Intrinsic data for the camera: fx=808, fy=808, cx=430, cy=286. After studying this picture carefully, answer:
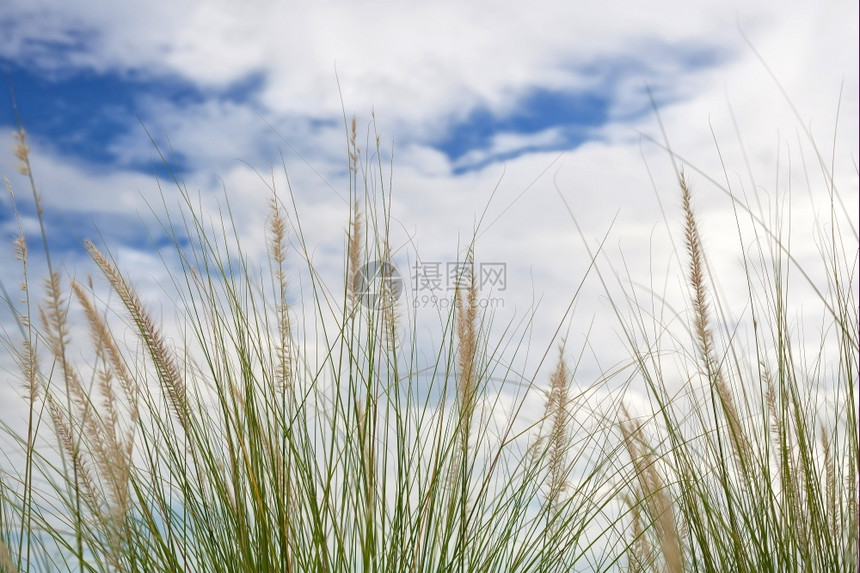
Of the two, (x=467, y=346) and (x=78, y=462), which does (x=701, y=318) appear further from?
(x=78, y=462)

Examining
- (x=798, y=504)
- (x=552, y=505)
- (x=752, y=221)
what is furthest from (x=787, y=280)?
(x=552, y=505)

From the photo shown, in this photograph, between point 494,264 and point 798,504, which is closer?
point 798,504

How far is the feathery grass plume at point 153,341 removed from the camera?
7.01ft

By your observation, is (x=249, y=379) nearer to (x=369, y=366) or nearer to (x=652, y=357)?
(x=369, y=366)

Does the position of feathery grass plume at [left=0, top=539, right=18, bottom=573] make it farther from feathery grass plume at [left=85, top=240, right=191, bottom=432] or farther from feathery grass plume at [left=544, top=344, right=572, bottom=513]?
feathery grass plume at [left=544, top=344, right=572, bottom=513]

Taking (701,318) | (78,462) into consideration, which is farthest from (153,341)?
(701,318)

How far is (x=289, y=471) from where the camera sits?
7.14 feet

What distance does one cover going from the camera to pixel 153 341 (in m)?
2.14

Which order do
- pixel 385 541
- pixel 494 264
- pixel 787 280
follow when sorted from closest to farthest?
pixel 385 541
pixel 787 280
pixel 494 264

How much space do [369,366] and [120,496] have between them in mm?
726

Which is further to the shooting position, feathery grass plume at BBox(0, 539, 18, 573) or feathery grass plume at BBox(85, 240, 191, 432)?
feathery grass plume at BBox(85, 240, 191, 432)

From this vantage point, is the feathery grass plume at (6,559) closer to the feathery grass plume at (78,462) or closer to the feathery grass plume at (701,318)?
the feathery grass plume at (78,462)

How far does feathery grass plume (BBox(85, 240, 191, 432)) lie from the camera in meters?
2.14

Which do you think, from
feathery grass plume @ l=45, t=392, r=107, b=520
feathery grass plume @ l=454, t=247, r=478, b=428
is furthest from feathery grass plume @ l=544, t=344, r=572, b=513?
feathery grass plume @ l=45, t=392, r=107, b=520
